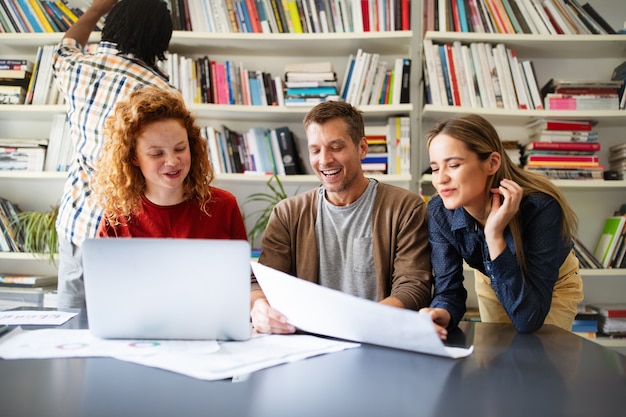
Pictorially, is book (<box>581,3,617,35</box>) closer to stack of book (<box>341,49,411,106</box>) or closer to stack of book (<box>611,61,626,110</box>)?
stack of book (<box>611,61,626,110</box>)

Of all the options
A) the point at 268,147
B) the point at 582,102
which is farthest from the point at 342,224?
the point at 582,102

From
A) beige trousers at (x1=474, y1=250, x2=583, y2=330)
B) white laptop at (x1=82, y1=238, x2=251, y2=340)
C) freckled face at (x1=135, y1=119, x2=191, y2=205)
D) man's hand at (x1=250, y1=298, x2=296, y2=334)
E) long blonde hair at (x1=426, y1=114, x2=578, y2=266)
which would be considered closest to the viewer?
white laptop at (x1=82, y1=238, x2=251, y2=340)

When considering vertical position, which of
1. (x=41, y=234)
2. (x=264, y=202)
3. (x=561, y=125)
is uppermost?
(x=561, y=125)

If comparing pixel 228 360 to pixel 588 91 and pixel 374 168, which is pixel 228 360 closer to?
pixel 374 168

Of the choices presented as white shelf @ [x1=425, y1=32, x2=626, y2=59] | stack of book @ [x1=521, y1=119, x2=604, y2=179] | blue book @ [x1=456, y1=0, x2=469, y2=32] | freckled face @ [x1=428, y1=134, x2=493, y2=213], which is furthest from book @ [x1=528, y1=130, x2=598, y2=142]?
freckled face @ [x1=428, y1=134, x2=493, y2=213]

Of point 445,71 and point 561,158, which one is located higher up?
point 445,71

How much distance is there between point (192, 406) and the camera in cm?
64

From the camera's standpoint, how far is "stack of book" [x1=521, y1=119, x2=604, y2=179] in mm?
2504

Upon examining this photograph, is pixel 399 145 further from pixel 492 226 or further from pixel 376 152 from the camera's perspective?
pixel 492 226

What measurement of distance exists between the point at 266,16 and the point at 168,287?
206 cm

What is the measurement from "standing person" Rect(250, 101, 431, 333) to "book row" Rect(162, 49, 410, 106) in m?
1.04

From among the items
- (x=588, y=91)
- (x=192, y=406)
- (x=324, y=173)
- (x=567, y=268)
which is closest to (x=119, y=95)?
(x=324, y=173)

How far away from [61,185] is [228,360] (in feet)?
8.10

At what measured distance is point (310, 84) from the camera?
259cm
